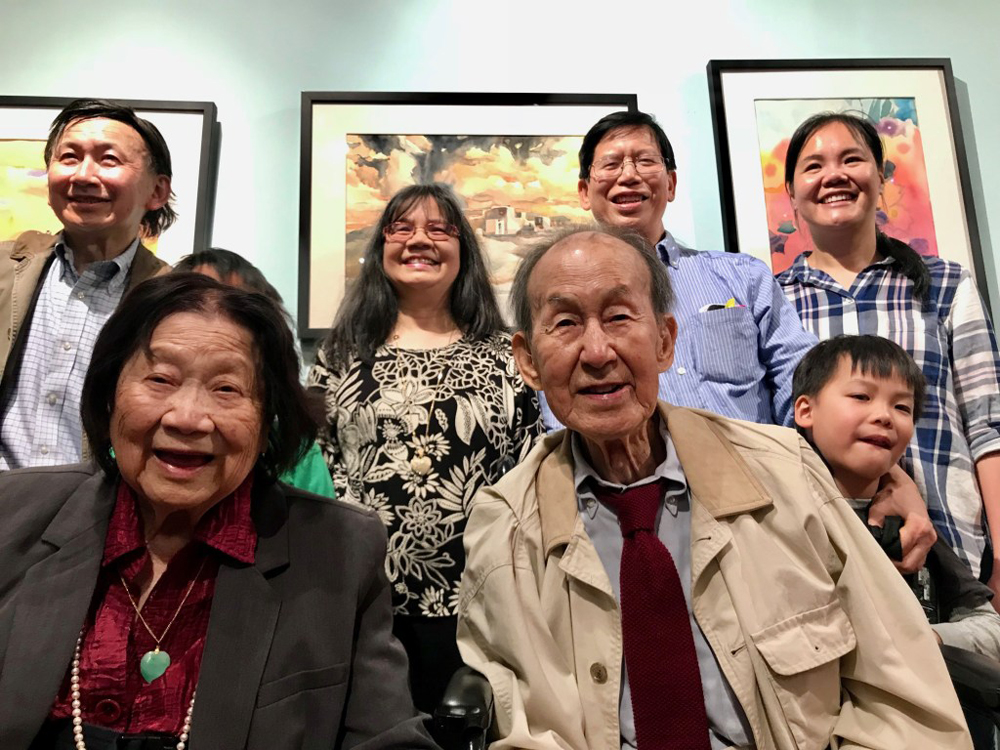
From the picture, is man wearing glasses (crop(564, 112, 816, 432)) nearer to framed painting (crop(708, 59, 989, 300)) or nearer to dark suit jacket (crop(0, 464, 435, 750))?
framed painting (crop(708, 59, 989, 300))

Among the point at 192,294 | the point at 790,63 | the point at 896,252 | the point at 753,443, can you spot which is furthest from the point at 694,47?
the point at 192,294

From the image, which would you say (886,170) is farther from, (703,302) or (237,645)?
(237,645)

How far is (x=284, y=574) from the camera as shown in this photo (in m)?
1.35

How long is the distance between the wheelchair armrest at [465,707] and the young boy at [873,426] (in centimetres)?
109

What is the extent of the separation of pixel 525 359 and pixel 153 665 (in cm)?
90

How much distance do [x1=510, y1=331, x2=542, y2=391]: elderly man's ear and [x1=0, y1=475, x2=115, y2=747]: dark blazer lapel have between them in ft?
2.75

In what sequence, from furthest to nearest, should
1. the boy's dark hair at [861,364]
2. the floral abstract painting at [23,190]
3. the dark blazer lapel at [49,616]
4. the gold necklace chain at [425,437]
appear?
the floral abstract painting at [23,190] → the gold necklace chain at [425,437] → the boy's dark hair at [861,364] → the dark blazer lapel at [49,616]

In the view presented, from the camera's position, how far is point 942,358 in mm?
2320

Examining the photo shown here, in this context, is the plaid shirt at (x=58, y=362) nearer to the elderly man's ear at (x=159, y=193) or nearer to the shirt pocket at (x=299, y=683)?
the elderly man's ear at (x=159, y=193)

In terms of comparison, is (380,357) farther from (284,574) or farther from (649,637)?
(649,637)

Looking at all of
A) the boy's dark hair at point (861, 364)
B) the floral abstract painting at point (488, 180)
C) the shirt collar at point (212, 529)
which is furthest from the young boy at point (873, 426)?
the shirt collar at point (212, 529)

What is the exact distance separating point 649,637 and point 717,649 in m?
0.12

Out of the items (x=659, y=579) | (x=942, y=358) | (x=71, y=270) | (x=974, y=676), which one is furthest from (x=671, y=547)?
(x=71, y=270)

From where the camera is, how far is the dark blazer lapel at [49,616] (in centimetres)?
115
